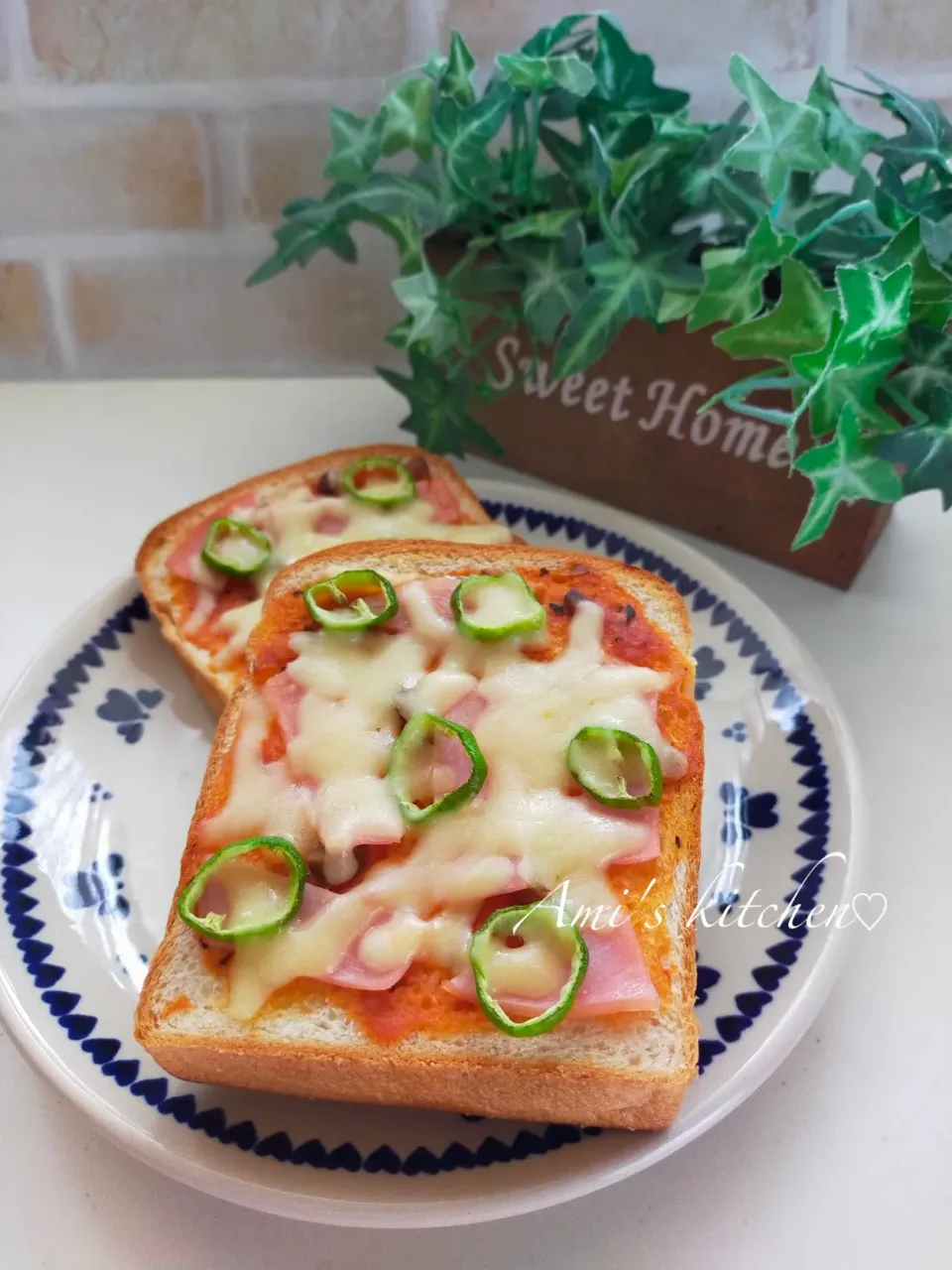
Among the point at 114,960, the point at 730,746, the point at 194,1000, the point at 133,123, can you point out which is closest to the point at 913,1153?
the point at 730,746

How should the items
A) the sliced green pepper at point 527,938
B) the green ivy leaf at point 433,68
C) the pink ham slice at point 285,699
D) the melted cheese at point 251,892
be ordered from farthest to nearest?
the green ivy leaf at point 433,68 → the pink ham slice at point 285,699 → the melted cheese at point 251,892 → the sliced green pepper at point 527,938

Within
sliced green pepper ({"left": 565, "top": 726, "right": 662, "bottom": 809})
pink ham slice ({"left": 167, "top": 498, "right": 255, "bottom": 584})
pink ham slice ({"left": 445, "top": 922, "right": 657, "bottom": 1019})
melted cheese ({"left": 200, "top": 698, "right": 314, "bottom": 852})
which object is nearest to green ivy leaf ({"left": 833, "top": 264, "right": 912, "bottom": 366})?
sliced green pepper ({"left": 565, "top": 726, "right": 662, "bottom": 809})

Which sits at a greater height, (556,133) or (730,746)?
(556,133)

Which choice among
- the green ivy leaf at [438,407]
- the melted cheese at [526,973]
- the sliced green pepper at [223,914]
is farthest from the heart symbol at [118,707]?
the melted cheese at [526,973]

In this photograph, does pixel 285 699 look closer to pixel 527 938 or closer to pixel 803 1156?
pixel 527 938

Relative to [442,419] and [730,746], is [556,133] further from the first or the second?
[730,746]

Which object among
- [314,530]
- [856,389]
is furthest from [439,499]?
[856,389]

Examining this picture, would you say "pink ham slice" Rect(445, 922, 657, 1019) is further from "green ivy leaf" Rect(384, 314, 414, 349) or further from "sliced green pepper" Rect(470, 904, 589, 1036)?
"green ivy leaf" Rect(384, 314, 414, 349)

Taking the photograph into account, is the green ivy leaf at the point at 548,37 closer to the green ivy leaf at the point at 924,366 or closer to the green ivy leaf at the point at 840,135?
the green ivy leaf at the point at 840,135
